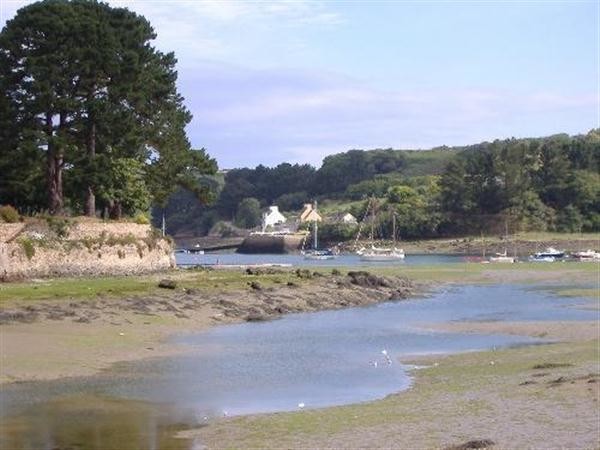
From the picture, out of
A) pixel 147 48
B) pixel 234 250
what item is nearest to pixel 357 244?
pixel 234 250

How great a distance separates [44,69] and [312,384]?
33435 mm

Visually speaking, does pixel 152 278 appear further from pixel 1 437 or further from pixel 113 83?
pixel 1 437

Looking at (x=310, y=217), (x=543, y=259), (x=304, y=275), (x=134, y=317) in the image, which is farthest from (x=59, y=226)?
(x=310, y=217)

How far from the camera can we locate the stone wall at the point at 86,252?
46750mm

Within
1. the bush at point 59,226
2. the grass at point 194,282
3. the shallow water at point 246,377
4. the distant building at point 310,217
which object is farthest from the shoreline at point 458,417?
the distant building at point 310,217

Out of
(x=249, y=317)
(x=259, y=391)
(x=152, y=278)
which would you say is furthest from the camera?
(x=152, y=278)

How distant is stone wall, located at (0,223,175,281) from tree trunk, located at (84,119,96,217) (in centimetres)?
322

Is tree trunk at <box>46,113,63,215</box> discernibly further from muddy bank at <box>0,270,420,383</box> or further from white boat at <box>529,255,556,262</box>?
white boat at <box>529,255,556,262</box>

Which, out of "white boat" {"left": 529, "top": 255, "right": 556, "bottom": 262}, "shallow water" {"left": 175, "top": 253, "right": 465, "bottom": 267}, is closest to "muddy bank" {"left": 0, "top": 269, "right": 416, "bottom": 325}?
"shallow water" {"left": 175, "top": 253, "right": 465, "bottom": 267}

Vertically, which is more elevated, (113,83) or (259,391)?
(113,83)

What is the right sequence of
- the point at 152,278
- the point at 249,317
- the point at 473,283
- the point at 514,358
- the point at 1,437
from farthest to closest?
the point at 473,283
the point at 152,278
the point at 249,317
the point at 514,358
the point at 1,437

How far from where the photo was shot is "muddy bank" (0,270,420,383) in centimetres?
2725

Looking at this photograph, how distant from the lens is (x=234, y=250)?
629 feet

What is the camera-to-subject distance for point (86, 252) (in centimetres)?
5172
